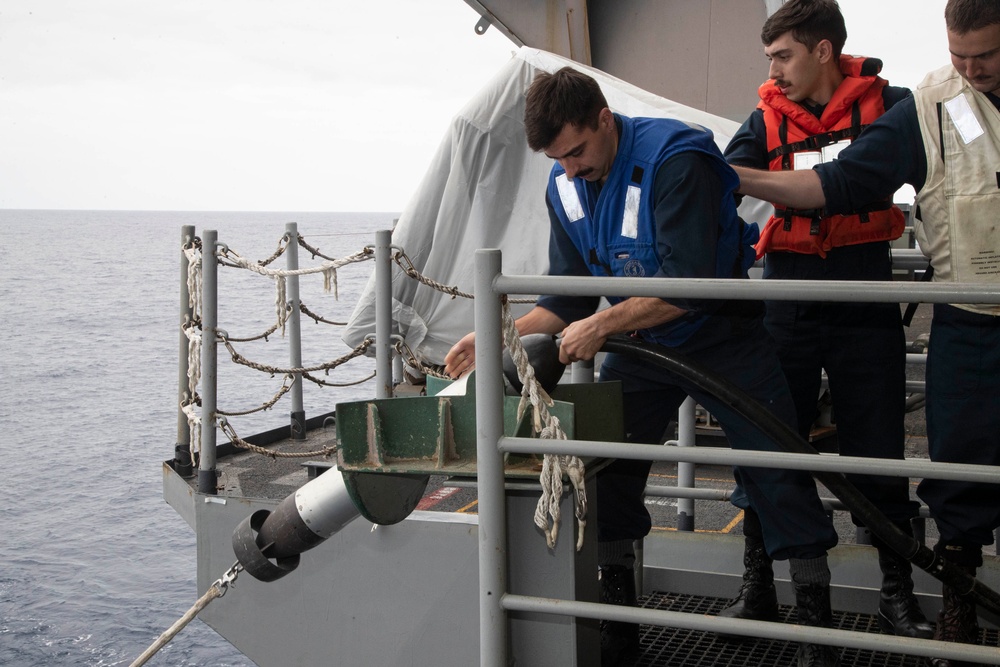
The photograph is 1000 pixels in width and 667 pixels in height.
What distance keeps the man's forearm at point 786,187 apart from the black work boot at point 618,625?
52.0 inches

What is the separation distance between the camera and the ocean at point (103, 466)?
15.5m

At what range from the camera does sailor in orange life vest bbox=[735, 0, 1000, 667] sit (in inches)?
108

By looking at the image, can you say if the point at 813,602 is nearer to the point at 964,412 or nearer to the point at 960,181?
the point at 964,412

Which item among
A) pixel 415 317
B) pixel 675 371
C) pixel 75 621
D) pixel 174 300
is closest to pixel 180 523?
pixel 75 621

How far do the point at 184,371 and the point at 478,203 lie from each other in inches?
91.2

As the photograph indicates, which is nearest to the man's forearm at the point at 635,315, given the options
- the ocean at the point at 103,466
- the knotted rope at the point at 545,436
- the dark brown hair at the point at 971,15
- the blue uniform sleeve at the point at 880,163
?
the knotted rope at the point at 545,436

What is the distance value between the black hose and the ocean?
21.3ft

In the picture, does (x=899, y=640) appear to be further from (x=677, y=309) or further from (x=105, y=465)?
(x=105, y=465)

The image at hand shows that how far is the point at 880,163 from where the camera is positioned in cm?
292

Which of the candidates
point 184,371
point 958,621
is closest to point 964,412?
point 958,621

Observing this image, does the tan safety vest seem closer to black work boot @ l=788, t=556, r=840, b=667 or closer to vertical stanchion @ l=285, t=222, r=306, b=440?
black work boot @ l=788, t=556, r=840, b=667

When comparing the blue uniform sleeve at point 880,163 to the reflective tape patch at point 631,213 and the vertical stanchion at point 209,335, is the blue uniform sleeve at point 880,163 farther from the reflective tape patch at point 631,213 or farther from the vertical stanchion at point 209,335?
the vertical stanchion at point 209,335

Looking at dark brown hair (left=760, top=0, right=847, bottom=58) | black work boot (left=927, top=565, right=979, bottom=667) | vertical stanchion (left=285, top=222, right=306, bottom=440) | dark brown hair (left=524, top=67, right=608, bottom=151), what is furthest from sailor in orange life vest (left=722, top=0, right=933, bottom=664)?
vertical stanchion (left=285, top=222, right=306, bottom=440)

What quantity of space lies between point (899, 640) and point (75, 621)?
15893mm
